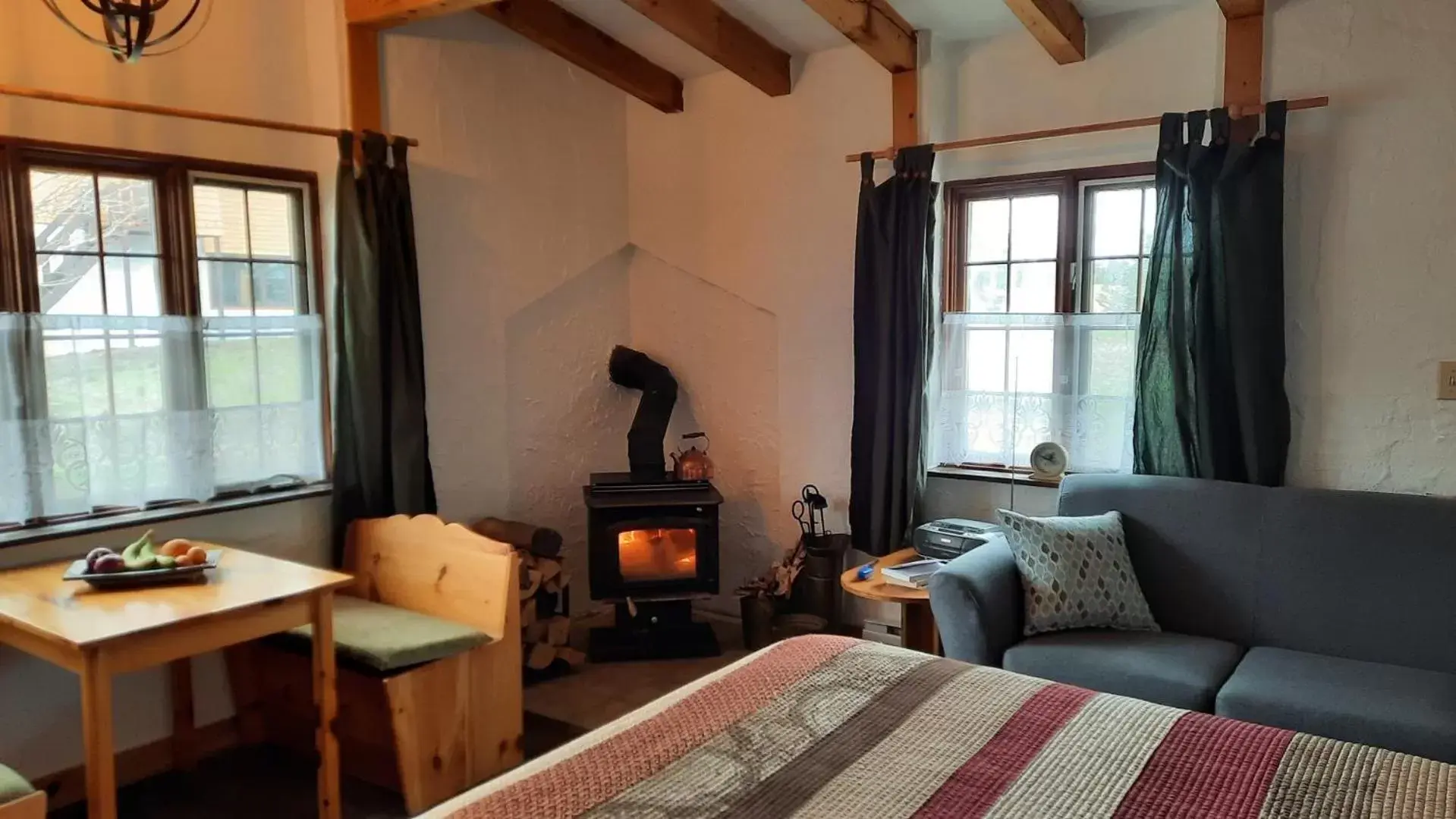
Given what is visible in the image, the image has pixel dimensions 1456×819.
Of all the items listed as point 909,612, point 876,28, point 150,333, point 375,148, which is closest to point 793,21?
point 876,28

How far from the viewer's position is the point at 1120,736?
1.69 meters

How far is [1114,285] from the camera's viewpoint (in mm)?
3477

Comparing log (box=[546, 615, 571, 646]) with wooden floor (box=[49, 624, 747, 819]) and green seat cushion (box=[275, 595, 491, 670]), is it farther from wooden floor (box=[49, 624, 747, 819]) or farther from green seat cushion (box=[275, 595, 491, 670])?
green seat cushion (box=[275, 595, 491, 670])

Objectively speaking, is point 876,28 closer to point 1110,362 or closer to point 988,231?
point 988,231

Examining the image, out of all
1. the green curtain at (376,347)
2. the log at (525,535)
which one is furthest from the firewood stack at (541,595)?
the green curtain at (376,347)

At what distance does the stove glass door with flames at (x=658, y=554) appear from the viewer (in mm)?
3975

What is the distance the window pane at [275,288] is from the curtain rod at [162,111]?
0.46 metres

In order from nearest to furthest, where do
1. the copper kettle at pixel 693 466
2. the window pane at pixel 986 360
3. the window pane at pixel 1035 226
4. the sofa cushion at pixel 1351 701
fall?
the sofa cushion at pixel 1351 701, the window pane at pixel 1035 226, the window pane at pixel 986 360, the copper kettle at pixel 693 466

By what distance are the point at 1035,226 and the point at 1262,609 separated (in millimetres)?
1531

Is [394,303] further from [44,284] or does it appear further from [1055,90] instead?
[1055,90]

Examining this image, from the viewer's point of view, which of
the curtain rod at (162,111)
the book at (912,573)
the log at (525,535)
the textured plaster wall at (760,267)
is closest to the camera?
the curtain rod at (162,111)

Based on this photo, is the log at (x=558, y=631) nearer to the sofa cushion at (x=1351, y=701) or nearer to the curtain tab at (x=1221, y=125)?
the sofa cushion at (x=1351, y=701)

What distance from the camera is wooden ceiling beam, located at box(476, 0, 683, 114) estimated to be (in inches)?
149

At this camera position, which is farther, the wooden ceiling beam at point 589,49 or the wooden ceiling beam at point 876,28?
the wooden ceiling beam at point 589,49
